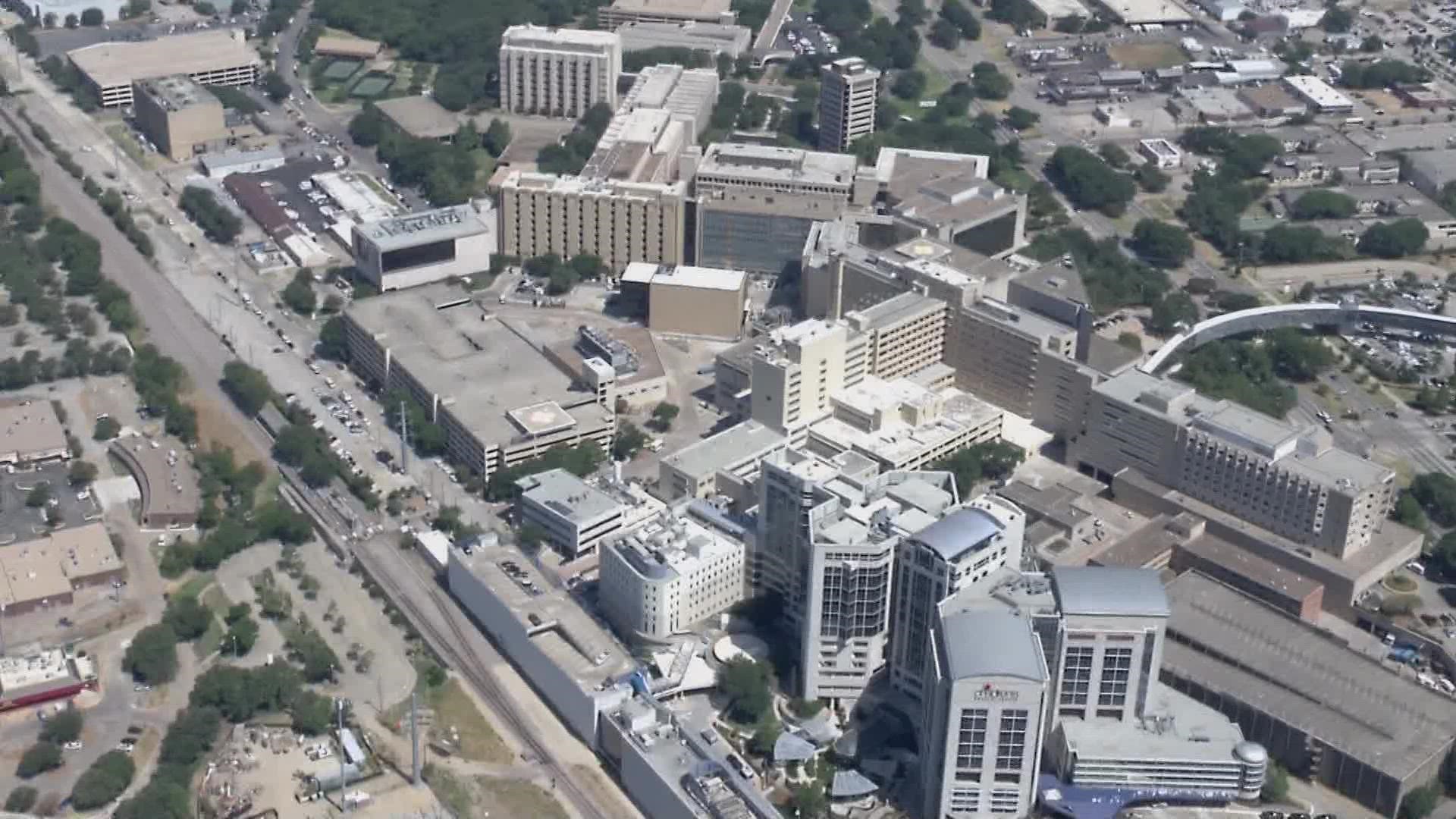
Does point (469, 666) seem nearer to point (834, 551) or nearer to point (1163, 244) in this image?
point (834, 551)

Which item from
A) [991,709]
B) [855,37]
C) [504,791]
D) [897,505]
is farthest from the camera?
[855,37]

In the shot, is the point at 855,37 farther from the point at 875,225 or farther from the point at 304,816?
the point at 304,816

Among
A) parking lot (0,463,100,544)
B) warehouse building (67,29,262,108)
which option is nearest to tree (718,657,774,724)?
parking lot (0,463,100,544)

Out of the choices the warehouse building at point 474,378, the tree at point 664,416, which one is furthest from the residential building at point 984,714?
the tree at point 664,416

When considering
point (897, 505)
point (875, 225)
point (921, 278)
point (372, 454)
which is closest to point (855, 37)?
point (875, 225)

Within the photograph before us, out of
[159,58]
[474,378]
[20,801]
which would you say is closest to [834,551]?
[474,378]

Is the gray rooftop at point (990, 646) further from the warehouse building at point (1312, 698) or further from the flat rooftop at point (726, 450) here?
the flat rooftop at point (726, 450)

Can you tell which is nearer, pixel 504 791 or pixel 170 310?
pixel 504 791
